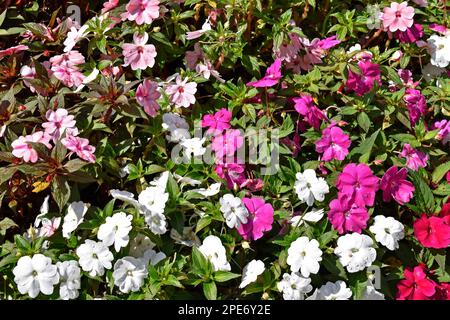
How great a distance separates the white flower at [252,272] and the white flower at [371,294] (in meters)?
0.31

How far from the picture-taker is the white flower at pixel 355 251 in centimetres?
201

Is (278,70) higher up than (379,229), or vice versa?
(278,70)

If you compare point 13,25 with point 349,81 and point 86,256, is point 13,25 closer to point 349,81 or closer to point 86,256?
point 86,256

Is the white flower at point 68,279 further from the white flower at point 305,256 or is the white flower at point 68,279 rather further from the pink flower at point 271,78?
the pink flower at point 271,78

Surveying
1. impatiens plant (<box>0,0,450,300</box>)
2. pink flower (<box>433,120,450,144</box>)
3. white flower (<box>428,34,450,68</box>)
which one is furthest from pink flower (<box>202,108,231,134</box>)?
white flower (<box>428,34,450,68</box>)

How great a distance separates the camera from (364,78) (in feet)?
8.07

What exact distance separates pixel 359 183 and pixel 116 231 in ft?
2.44

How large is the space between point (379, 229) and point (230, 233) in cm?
45

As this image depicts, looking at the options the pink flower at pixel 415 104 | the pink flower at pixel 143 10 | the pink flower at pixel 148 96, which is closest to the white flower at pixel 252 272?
the pink flower at pixel 148 96

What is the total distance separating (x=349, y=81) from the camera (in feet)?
7.99

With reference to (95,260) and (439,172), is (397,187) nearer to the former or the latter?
(439,172)
